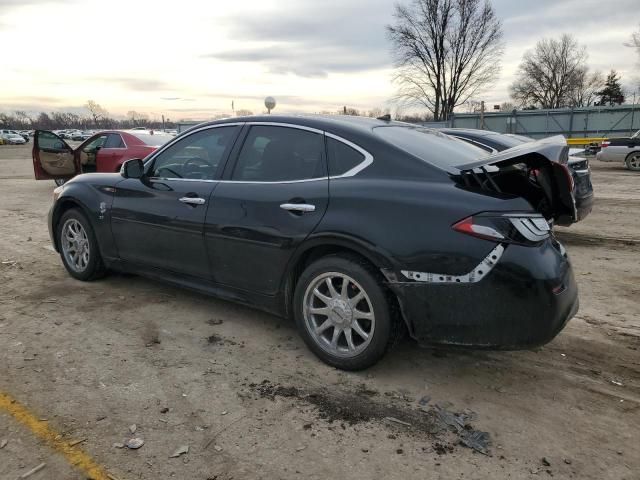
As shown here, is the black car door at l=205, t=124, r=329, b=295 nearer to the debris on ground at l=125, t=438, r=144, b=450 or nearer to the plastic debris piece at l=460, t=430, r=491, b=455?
the debris on ground at l=125, t=438, r=144, b=450

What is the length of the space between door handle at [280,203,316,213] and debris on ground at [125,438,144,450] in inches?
65.6

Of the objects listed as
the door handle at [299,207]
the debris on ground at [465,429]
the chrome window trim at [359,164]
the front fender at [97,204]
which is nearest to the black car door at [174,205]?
the front fender at [97,204]

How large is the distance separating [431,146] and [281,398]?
196cm

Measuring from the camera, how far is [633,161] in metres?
17.3

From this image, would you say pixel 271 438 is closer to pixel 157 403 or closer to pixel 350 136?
pixel 157 403

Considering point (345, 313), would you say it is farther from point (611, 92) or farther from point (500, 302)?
point (611, 92)

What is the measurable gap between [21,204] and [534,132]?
26057mm

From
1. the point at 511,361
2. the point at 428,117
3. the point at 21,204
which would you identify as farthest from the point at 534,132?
the point at 511,361

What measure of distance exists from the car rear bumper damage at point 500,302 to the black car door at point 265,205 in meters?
0.83

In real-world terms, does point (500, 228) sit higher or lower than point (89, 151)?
lower

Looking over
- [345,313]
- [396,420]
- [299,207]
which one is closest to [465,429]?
[396,420]

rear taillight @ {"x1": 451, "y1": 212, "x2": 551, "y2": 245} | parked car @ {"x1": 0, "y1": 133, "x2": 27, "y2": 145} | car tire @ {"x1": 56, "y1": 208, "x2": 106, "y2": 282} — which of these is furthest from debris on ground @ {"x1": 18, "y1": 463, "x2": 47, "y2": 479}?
parked car @ {"x1": 0, "y1": 133, "x2": 27, "y2": 145}

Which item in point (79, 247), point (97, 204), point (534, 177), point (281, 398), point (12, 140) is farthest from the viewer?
point (12, 140)

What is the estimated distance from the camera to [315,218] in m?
3.36
